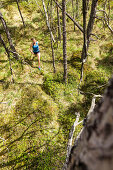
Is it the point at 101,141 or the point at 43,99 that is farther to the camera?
the point at 43,99

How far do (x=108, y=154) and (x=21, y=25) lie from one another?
13306 mm

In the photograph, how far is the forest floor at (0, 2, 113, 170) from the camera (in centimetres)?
532

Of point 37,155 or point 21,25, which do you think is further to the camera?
point 21,25

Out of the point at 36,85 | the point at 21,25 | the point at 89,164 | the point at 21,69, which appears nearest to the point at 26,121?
the point at 36,85

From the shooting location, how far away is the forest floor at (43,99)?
532 cm

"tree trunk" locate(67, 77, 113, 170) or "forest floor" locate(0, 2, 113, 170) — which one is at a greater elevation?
"tree trunk" locate(67, 77, 113, 170)

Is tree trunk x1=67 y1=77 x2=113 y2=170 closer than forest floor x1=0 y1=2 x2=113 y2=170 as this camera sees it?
Yes

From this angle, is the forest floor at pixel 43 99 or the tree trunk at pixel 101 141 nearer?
the tree trunk at pixel 101 141

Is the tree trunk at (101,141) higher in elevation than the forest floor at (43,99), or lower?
higher

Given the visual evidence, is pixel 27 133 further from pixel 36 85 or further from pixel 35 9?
pixel 35 9

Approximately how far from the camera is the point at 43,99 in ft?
22.7

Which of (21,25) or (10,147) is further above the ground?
(21,25)

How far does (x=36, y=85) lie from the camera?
7.54m

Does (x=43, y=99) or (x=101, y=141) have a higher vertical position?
(x=101, y=141)
